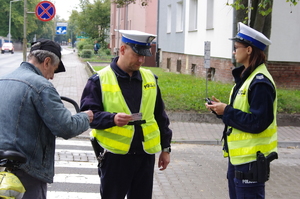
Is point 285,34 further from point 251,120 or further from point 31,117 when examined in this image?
point 31,117

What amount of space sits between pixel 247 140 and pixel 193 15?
2027 cm

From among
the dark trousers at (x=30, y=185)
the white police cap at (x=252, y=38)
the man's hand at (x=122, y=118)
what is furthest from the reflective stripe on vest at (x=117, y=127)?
the white police cap at (x=252, y=38)

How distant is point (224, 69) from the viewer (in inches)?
715

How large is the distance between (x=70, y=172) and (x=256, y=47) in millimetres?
4373

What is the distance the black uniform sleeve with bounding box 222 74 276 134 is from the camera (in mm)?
3598

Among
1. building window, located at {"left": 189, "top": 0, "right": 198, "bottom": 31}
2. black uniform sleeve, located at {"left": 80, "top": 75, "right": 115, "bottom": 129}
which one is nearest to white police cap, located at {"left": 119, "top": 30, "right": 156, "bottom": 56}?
black uniform sleeve, located at {"left": 80, "top": 75, "right": 115, "bottom": 129}

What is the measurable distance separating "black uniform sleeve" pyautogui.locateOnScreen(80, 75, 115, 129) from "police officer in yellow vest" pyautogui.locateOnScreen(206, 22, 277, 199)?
90 cm

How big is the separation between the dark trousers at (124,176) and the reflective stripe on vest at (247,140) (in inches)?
28.4

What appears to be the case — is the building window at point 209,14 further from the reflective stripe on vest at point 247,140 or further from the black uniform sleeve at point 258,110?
the black uniform sleeve at point 258,110

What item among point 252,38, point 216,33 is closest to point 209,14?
point 216,33

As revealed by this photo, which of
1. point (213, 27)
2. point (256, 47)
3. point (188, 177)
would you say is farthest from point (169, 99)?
point (256, 47)

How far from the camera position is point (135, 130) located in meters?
3.85

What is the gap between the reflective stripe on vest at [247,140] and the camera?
371 centimetres

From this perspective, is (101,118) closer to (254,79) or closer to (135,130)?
(135,130)
